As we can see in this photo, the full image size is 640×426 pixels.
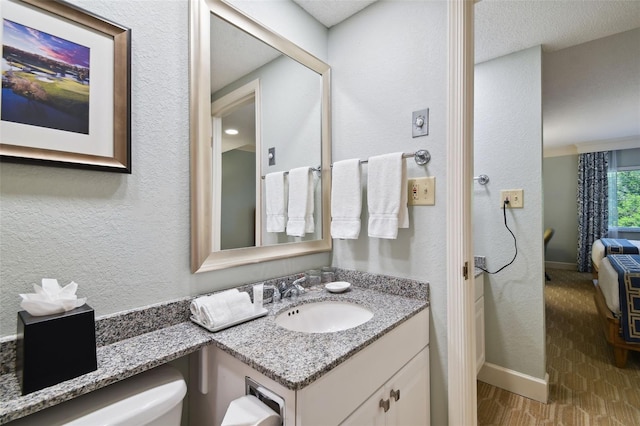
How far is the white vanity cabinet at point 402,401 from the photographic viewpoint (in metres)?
0.91

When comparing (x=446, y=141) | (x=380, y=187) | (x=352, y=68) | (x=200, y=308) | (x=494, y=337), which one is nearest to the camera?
(x=200, y=308)

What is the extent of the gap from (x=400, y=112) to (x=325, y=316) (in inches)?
41.1

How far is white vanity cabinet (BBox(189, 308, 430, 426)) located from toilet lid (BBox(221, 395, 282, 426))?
0.04m

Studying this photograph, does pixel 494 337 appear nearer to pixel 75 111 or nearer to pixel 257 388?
pixel 257 388

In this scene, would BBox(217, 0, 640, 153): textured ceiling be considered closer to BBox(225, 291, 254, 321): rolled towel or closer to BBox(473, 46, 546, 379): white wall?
BBox(473, 46, 546, 379): white wall

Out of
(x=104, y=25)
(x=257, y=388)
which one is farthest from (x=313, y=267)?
(x=104, y=25)

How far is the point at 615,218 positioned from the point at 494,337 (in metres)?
5.23

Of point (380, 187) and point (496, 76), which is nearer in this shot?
point (380, 187)

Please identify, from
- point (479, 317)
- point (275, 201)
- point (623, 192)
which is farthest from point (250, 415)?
point (623, 192)

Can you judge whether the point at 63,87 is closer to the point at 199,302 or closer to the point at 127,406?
the point at 199,302

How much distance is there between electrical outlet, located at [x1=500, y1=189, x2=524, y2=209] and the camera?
1.94m

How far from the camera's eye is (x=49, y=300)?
695mm

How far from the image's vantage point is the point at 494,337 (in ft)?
6.64

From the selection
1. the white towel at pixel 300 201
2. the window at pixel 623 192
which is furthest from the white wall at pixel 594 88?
the white towel at pixel 300 201
